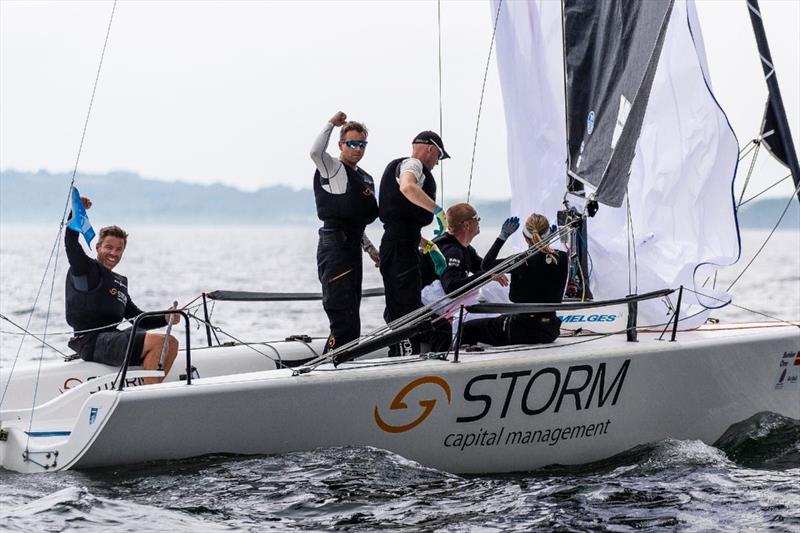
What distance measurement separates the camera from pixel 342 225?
6.62 meters

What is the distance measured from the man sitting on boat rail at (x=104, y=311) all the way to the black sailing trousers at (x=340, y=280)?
0.90m

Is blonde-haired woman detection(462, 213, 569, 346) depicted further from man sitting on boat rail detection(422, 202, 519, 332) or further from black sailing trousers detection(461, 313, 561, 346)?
man sitting on boat rail detection(422, 202, 519, 332)

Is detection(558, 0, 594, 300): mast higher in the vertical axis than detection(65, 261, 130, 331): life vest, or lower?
higher

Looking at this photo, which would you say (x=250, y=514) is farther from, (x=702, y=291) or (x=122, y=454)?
(x=702, y=291)

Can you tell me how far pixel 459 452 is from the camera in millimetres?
5930

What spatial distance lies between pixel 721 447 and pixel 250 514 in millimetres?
3040

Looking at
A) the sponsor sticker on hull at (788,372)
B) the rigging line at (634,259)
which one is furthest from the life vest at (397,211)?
the sponsor sticker on hull at (788,372)

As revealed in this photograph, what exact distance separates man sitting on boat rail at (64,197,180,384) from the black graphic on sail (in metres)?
2.74

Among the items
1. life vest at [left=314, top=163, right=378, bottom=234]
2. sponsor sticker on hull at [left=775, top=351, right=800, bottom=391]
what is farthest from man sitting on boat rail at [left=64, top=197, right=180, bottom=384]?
sponsor sticker on hull at [left=775, top=351, right=800, bottom=391]

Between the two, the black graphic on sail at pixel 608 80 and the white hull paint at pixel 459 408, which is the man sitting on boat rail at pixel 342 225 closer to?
the white hull paint at pixel 459 408

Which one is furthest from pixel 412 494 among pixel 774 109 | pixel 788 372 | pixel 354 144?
pixel 774 109

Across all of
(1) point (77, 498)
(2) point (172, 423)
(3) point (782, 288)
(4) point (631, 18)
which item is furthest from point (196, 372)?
(3) point (782, 288)

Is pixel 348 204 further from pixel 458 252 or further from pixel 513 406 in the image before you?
pixel 513 406

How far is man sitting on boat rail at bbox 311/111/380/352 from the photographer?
6582 mm
